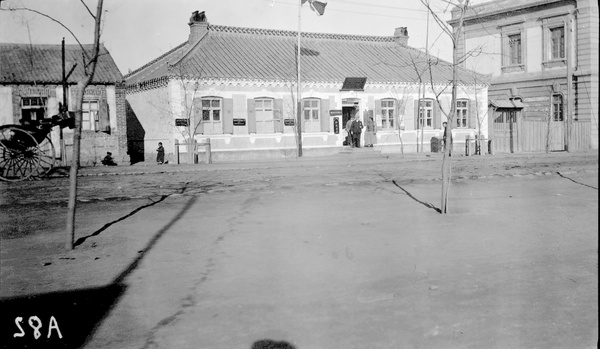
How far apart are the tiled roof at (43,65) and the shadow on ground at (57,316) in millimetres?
22137

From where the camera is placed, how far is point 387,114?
31.9m

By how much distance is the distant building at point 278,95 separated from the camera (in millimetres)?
27281

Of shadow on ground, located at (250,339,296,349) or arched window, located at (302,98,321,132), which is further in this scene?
arched window, located at (302,98,321,132)

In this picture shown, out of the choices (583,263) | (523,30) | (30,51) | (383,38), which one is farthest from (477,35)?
(583,263)

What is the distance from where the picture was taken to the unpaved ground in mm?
4465

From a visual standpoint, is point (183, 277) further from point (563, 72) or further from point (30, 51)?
point (563, 72)

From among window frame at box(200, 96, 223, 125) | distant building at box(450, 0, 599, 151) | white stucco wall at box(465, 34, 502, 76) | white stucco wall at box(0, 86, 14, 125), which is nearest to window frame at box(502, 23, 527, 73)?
distant building at box(450, 0, 599, 151)

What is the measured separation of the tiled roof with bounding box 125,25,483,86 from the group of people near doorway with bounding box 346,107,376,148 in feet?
7.49

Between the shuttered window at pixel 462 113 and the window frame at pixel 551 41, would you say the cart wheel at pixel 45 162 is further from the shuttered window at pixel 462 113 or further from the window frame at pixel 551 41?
the window frame at pixel 551 41

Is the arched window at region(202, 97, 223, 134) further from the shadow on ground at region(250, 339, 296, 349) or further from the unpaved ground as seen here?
the shadow on ground at region(250, 339, 296, 349)

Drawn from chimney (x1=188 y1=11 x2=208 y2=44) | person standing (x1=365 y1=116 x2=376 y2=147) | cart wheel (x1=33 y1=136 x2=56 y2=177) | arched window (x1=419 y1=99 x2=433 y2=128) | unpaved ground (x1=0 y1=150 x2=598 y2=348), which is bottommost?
unpaved ground (x1=0 y1=150 x2=598 y2=348)

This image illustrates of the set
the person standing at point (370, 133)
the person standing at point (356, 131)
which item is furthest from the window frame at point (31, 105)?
the person standing at point (370, 133)

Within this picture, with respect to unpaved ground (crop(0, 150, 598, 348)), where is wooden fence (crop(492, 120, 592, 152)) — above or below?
above

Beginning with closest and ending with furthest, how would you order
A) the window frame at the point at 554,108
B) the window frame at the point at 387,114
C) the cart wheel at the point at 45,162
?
the cart wheel at the point at 45,162 → the window frame at the point at 387,114 → the window frame at the point at 554,108
